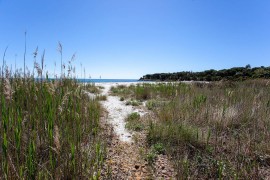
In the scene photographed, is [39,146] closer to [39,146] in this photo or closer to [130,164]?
[39,146]

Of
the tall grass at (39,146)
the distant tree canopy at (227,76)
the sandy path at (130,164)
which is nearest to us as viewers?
the tall grass at (39,146)

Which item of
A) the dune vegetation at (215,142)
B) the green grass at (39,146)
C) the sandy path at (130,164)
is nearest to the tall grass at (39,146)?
the green grass at (39,146)

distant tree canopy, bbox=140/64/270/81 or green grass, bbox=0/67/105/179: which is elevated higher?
distant tree canopy, bbox=140/64/270/81

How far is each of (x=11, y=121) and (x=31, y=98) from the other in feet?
1.62


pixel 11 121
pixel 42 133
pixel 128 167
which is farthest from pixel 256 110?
pixel 11 121

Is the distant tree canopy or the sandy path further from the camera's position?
the distant tree canopy

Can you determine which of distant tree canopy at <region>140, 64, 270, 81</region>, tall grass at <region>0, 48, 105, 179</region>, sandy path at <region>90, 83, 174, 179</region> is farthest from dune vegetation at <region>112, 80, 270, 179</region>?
distant tree canopy at <region>140, 64, 270, 81</region>

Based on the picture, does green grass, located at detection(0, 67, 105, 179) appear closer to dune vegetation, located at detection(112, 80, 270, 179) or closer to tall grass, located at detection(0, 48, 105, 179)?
tall grass, located at detection(0, 48, 105, 179)

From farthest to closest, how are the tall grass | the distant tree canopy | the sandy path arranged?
the distant tree canopy, the sandy path, the tall grass

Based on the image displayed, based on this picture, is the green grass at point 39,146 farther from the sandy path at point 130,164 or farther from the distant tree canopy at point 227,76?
the distant tree canopy at point 227,76

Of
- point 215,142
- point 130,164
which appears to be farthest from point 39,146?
point 215,142

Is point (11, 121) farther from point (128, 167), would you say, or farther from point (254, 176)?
point (254, 176)

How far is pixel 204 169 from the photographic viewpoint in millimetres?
2158

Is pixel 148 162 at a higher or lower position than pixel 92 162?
lower
